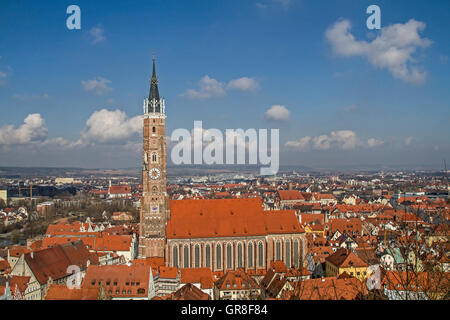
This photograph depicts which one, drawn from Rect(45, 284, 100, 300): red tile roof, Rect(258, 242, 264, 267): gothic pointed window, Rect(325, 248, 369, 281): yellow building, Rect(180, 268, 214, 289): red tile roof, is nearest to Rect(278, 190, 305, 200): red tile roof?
Rect(258, 242, 264, 267): gothic pointed window

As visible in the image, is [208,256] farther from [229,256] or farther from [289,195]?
[289,195]

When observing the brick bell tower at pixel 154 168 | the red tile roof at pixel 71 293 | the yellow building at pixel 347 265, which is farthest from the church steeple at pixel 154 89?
the yellow building at pixel 347 265

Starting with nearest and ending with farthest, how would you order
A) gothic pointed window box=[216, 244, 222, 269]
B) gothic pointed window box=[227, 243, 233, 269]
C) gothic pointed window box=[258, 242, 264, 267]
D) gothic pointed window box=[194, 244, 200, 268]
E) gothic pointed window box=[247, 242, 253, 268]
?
gothic pointed window box=[194, 244, 200, 268] < gothic pointed window box=[216, 244, 222, 269] < gothic pointed window box=[227, 243, 233, 269] < gothic pointed window box=[247, 242, 253, 268] < gothic pointed window box=[258, 242, 264, 267]

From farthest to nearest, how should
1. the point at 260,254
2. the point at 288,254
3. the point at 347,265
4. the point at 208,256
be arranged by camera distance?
the point at 288,254, the point at 260,254, the point at 208,256, the point at 347,265

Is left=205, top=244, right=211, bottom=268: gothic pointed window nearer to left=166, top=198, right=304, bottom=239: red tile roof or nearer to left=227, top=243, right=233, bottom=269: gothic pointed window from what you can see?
left=166, top=198, right=304, bottom=239: red tile roof

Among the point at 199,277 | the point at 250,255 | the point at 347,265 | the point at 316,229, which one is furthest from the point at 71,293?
the point at 316,229

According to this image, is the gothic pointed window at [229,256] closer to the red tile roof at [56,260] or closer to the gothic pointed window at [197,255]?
the gothic pointed window at [197,255]
